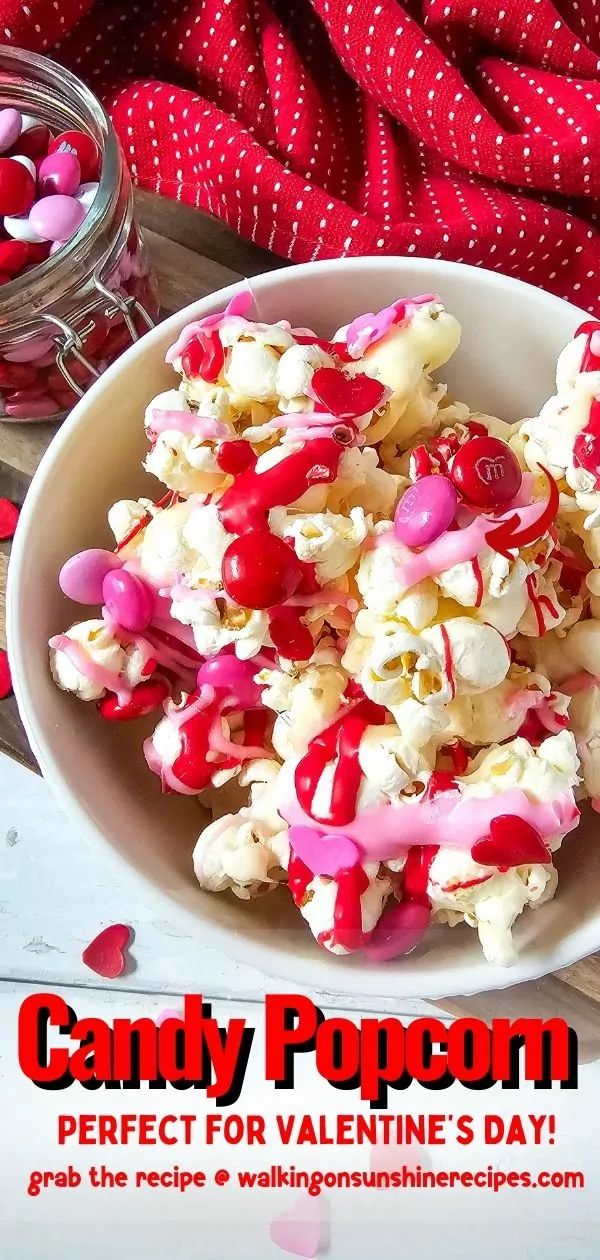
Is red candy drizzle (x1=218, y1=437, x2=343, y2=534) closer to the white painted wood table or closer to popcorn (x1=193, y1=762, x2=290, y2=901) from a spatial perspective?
popcorn (x1=193, y1=762, x2=290, y2=901)

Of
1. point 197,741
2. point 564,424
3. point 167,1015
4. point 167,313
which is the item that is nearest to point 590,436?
point 564,424

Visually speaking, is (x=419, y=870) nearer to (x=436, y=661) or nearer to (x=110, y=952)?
(x=436, y=661)

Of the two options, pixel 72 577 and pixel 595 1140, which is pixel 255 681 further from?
pixel 595 1140

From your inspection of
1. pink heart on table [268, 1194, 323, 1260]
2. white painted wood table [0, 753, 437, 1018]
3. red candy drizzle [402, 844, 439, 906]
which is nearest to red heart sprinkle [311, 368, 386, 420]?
red candy drizzle [402, 844, 439, 906]

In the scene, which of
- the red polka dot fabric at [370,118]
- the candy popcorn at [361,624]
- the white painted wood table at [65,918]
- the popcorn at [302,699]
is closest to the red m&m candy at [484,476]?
the candy popcorn at [361,624]

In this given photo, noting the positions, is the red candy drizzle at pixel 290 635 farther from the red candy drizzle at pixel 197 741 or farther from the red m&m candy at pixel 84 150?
the red m&m candy at pixel 84 150

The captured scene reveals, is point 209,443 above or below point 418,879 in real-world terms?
above

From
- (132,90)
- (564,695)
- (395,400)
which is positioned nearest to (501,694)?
(564,695)
